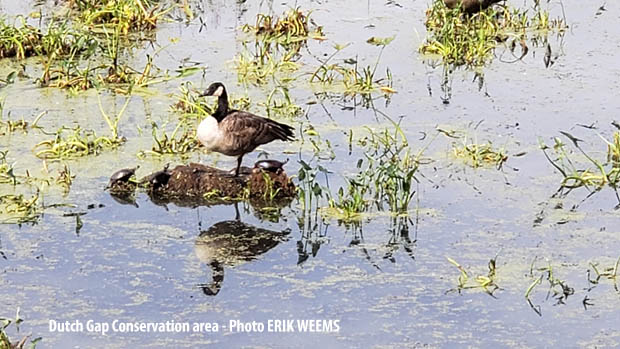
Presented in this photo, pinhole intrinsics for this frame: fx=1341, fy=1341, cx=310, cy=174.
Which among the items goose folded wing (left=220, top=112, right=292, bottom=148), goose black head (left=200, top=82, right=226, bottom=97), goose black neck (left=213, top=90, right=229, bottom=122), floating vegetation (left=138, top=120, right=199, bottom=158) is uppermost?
goose black head (left=200, top=82, right=226, bottom=97)

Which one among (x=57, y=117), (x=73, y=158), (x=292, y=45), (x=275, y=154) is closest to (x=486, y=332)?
(x=275, y=154)

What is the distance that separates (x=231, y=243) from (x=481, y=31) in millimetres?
4450

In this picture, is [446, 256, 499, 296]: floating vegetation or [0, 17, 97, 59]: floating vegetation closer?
[446, 256, 499, 296]: floating vegetation

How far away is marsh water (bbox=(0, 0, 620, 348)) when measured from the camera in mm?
6359

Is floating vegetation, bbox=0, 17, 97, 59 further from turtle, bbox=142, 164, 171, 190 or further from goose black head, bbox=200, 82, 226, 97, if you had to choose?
turtle, bbox=142, 164, 171, 190

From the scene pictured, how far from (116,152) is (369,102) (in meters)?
2.13

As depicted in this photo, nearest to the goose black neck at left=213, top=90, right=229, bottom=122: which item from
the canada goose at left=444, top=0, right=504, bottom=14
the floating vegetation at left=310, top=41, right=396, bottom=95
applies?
the floating vegetation at left=310, top=41, right=396, bottom=95

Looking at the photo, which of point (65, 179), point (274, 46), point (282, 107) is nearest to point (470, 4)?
point (274, 46)

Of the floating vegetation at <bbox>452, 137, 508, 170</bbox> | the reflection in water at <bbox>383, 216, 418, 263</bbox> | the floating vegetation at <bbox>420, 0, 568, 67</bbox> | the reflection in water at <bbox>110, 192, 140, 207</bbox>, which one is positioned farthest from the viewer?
the floating vegetation at <bbox>420, 0, 568, 67</bbox>

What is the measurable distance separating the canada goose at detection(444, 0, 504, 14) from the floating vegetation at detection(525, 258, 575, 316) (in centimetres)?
512

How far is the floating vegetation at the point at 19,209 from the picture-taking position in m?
7.70

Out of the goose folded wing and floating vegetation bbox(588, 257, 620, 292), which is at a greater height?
the goose folded wing

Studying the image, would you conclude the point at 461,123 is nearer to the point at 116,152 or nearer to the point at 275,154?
the point at 275,154

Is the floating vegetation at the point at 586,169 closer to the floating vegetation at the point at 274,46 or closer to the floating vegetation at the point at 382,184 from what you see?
the floating vegetation at the point at 382,184
